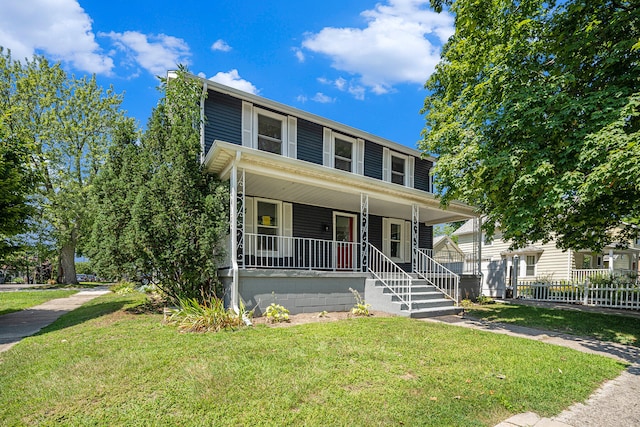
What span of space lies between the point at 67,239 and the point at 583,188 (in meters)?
24.2

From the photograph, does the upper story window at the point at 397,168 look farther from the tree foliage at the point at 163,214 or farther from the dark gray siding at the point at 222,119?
the tree foliage at the point at 163,214

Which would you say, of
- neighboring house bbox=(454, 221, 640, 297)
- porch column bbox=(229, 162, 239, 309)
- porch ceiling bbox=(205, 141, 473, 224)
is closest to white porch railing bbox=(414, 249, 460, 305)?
porch ceiling bbox=(205, 141, 473, 224)

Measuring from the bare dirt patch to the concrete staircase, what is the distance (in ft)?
0.98

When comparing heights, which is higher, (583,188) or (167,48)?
(167,48)

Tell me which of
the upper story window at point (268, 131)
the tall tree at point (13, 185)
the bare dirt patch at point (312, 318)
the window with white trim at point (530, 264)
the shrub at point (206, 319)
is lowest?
the window with white trim at point (530, 264)

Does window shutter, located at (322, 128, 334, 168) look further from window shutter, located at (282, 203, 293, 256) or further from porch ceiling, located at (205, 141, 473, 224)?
window shutter, located at (282, 203, 293, 256)

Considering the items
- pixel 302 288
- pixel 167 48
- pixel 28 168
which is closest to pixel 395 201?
pixel 302 288

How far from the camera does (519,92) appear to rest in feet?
22.9

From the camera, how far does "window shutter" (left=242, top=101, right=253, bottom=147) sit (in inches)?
422

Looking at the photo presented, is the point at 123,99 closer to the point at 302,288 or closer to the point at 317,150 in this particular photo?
the point at 317,150

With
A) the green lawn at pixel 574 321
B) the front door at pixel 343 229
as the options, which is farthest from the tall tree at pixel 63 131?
the green lawn at pixel 574 321

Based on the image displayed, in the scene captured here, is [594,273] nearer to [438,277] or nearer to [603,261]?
[603,261]

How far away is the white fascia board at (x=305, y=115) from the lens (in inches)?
404

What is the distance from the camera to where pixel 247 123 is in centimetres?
1082
